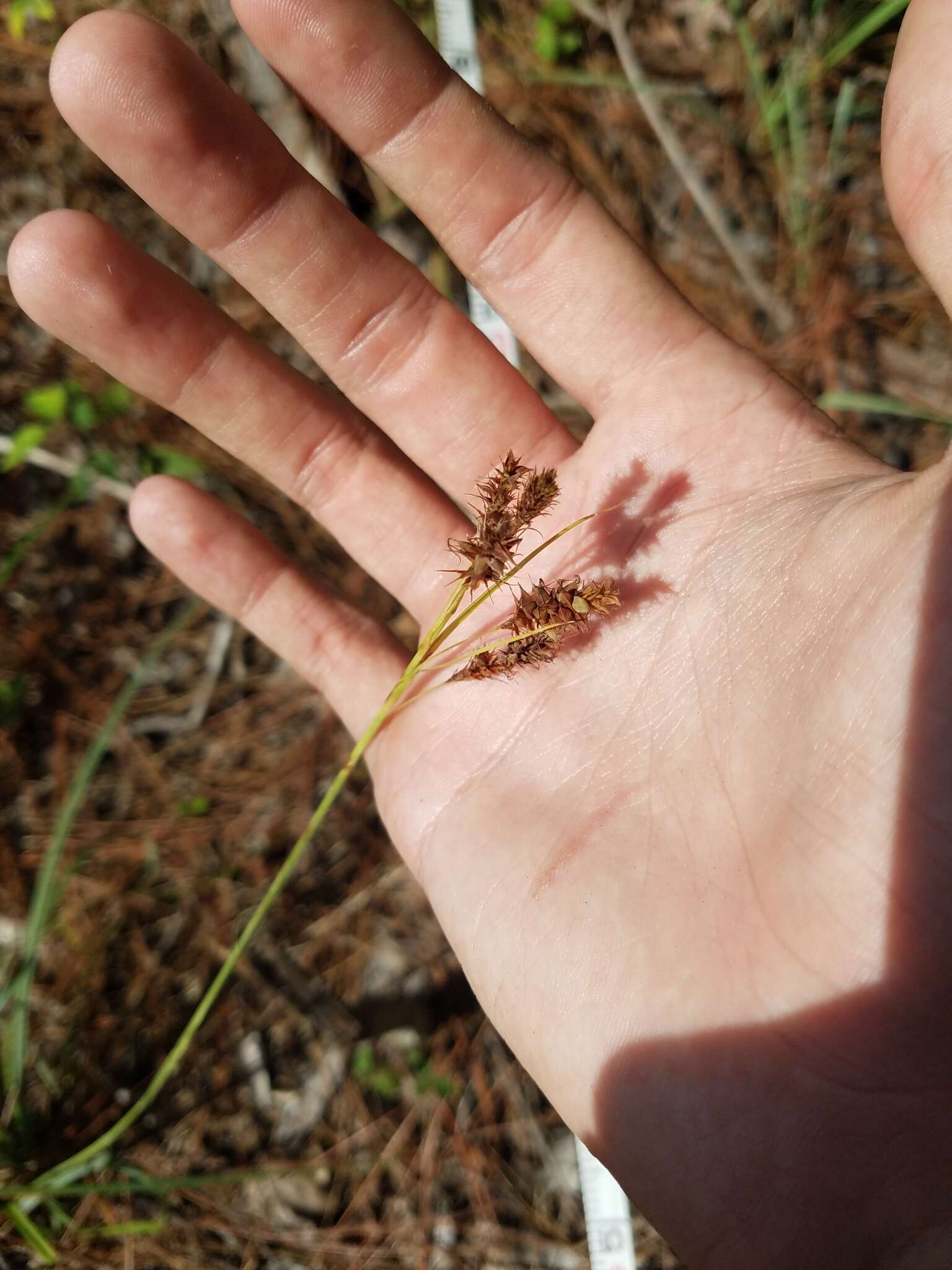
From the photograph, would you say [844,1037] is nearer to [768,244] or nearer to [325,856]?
[325,856]

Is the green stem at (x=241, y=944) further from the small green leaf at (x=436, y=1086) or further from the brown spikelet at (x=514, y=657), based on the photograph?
the small green leaf at (x=436, y=1086)

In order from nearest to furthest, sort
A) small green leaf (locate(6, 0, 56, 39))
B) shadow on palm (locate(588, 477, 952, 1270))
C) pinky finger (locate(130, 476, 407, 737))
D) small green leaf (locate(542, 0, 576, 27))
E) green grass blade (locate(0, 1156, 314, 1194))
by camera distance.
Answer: shadow on palm (locate(588, 477, 952, 1270)), green grass blade (locate(0, 1156, 314, 1194)), pinky finger (locate(130, 476, 407, 737)), small green leaf (locate(6, 0, 56, 39)), small green leaf (locate(542, 0, 576, 27))

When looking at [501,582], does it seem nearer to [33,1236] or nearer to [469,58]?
[33,1236]

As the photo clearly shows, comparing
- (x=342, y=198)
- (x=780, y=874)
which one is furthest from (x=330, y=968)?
(x=342, y=198)

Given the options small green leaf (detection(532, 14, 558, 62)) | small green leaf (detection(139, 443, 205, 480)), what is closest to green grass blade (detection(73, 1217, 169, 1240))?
small green leaf (detection(139, 443, 205, 480))

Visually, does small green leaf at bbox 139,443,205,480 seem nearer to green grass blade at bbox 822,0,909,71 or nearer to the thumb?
the thumb
